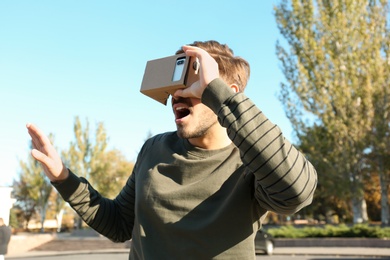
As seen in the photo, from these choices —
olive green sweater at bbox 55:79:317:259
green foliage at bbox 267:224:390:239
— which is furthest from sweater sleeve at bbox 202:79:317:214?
green foliage at bbox 267:224:390:239

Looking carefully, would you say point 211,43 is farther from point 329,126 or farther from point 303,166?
point 329,126

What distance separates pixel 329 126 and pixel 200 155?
978 inches

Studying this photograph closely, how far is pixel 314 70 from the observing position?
26000 mm

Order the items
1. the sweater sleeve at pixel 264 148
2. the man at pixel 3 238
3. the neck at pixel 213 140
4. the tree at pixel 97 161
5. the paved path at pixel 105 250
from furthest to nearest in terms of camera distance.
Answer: the tree at pixel 97 161 → the paved path at pixel 105 250 → the man at pixel 3 238 → the neck at pixel 213 140 → the sweater sleeve at pixel 264 148

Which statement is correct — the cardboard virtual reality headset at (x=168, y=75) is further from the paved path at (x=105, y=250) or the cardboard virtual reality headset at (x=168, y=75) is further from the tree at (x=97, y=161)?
the tree at (x=97, y=161)

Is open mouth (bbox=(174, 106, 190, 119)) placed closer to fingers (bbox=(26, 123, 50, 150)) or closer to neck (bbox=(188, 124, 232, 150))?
neck (bbox=(188, 124, 232, 150))

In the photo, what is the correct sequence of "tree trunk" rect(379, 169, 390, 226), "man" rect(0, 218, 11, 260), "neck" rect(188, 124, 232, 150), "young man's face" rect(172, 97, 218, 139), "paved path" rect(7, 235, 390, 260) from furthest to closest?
1. "tree trunk" rect(379, 169, 390, 226)
2. "paved path" rect(7, 235, 390, 260)
3. "man" rect(0, 218, 11, 260)
4. "neck" rect(188, 124, 232, 150)
5. "young man's face" rect(172, 97, 218, 139)

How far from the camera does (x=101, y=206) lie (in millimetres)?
1890

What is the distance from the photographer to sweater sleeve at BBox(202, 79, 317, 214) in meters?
1.25

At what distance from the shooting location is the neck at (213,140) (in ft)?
5.61

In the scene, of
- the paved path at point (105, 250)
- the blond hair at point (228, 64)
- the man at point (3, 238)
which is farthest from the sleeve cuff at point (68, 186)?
Answer: the paved path at point (105, 250)

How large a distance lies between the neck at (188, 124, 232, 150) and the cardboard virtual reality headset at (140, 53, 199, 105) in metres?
0.21

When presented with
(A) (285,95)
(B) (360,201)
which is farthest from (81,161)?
(B) (360,201)

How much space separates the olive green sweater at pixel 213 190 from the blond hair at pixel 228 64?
0.24m
